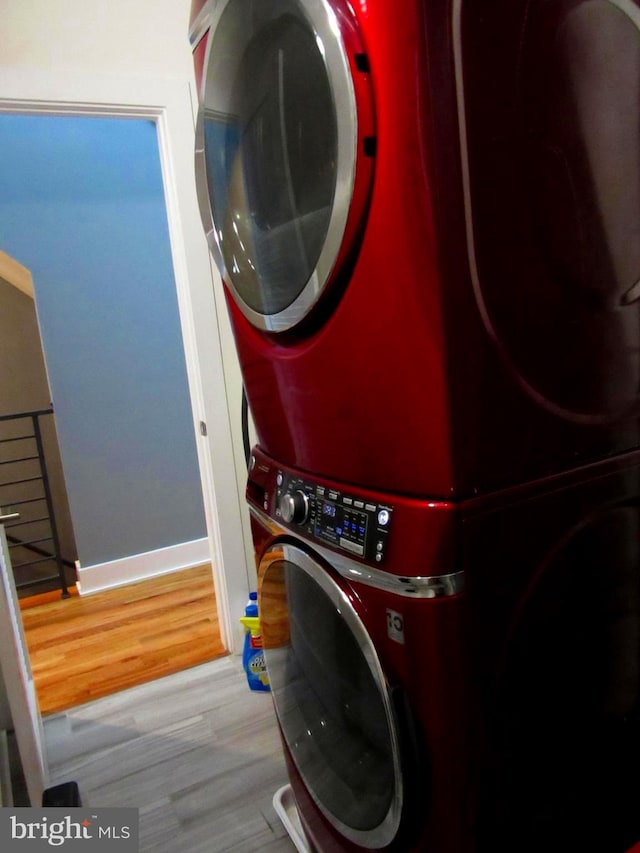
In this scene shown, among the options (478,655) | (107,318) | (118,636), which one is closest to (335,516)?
(478,655)

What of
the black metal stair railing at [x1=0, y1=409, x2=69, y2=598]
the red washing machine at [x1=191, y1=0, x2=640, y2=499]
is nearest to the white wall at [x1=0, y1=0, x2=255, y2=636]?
the red washing machine at [x1=191, y1=0, x2=640, y2=499]

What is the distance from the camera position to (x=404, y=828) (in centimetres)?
83

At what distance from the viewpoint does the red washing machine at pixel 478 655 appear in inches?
28.9

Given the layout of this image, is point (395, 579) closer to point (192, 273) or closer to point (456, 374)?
point (456, 374)

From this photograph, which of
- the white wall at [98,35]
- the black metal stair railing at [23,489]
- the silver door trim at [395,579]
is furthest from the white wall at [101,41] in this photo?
the black metal stair railing at [23,489]

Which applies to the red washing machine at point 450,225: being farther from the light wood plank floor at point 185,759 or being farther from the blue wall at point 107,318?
the blue wall at point 107,318

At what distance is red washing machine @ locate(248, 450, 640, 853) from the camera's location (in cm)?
73

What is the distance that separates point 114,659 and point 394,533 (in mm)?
1930

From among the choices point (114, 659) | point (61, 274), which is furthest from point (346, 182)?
point (61, 274)

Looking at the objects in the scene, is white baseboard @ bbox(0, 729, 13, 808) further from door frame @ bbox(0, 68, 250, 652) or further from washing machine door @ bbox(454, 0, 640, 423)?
washing machine door @ bbox(454, 0, 640, 423)

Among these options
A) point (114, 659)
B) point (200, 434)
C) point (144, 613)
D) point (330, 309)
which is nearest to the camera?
point (330, 309)

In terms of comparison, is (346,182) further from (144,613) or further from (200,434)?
(144,613)

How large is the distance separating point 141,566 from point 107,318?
1.28 m

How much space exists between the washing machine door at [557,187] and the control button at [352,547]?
313 millimetres
